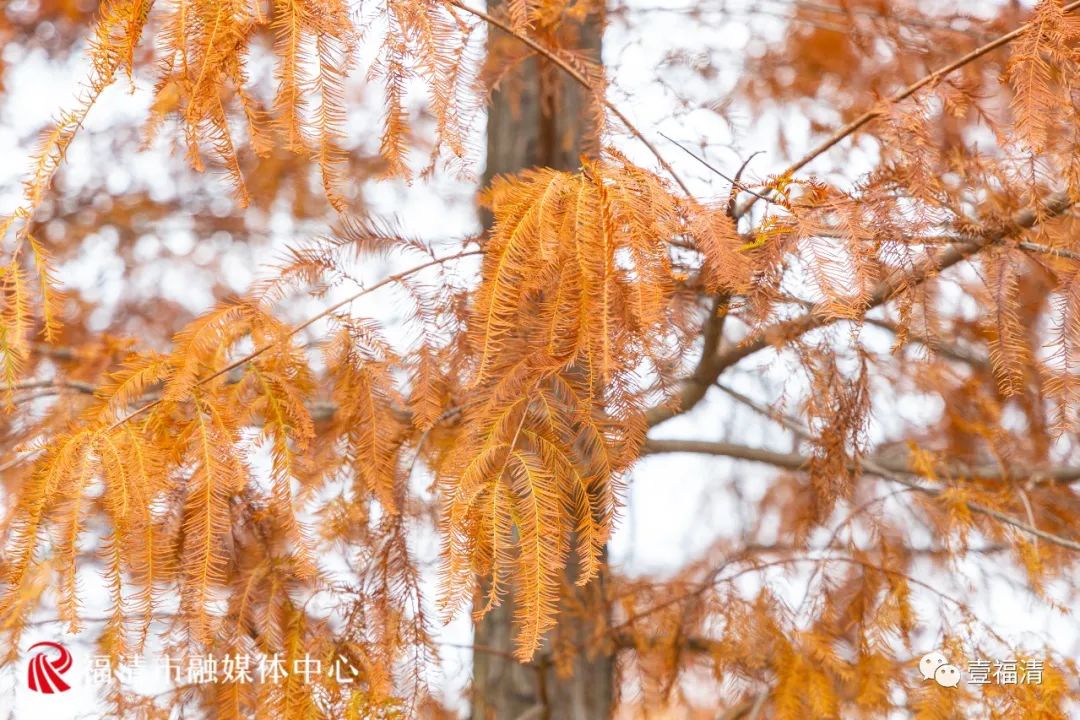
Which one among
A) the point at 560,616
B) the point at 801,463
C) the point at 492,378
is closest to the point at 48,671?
the point at 560,616

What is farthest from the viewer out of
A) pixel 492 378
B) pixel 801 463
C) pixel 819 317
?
pixel 801 463

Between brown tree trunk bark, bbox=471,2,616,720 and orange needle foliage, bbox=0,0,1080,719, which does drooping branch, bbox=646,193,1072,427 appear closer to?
orange needle foliage, bbox=0,0,1080,719

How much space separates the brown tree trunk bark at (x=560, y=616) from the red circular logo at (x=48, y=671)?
1051 mm

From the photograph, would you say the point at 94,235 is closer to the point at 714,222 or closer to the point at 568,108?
the point at 568,108

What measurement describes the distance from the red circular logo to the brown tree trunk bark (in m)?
1.05

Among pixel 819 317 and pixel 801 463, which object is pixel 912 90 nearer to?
pixel 819 317

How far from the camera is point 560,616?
3.07m

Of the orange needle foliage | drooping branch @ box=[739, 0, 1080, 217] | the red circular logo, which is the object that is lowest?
the red circular logo

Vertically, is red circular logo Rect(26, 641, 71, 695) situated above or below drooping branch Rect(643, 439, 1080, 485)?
below

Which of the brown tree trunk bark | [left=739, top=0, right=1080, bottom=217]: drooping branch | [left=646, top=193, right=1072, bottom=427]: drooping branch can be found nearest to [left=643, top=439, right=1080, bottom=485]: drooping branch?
[left=646, top=193, right=1072, bottom=427]: drooping branch

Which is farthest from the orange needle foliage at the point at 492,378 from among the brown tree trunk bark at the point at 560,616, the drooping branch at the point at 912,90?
the brown tree trunk bark at the point at 560,616

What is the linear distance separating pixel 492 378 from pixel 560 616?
1.51 metres

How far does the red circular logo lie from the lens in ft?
8.79

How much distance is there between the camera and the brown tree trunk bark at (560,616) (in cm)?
301
